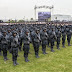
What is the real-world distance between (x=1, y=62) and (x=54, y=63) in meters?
3.84

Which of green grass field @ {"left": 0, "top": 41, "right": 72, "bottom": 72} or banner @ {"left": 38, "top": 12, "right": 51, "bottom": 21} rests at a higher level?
banner @ {"left": 38, "top": 12, "right": 51, "bottom": 21}

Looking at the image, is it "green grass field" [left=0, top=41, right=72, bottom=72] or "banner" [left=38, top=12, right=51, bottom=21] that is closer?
"green grass field" [left=0, top=41, right=72, bottom=72]

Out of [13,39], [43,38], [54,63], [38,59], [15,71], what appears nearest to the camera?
[15,71]

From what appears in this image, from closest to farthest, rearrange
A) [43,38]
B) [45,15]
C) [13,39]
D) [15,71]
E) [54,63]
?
[15,71] → [13,39] → [54,63] → [43,38] → [45,15]

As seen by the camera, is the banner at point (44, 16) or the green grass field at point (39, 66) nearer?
the green grass field at point (39, 66)

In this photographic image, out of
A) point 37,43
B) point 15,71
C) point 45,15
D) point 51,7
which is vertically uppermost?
point 51,7

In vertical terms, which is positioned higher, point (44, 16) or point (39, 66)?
point (44, 16)

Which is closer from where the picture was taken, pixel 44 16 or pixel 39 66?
pixel 39 66

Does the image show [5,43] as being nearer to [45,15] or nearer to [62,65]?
[62,65]

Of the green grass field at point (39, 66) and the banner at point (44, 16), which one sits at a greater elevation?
the banner at point (44, 16)

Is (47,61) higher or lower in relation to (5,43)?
lower

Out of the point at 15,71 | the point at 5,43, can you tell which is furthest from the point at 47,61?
the point at 5,43

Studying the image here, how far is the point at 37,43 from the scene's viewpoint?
32.6 feet

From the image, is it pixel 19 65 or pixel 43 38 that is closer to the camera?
pixel 19 65
